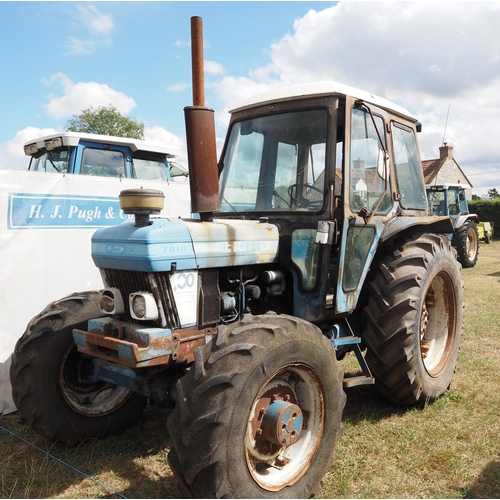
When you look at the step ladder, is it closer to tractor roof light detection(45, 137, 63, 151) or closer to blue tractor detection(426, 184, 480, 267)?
tractor roof light detection(45, 137, 63, 151)

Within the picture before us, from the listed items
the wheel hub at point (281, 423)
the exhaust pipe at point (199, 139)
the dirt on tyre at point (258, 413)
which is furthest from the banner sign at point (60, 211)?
the wheel hub at point (281, 423)

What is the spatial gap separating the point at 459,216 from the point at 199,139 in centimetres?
1359

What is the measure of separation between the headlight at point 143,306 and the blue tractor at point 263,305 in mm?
11

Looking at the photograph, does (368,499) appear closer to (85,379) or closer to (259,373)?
(259,373)

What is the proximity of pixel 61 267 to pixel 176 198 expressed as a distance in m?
2.06

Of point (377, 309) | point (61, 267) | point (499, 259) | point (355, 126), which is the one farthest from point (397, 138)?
point (499, 259)

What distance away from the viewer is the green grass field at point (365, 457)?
295 centimetres

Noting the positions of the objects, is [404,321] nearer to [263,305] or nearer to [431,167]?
[263,305]

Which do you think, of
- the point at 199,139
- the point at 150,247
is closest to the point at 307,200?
the point at 199,139

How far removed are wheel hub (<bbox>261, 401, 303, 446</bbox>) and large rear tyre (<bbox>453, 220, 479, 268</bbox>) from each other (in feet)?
41.5

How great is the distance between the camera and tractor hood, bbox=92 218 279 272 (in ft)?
9.13

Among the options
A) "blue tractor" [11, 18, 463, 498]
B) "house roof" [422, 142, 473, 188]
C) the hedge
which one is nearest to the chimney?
"house roof" [422, 142, 473, 188]

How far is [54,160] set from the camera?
7.98 meters

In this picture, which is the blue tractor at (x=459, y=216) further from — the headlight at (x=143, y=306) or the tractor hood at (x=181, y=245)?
the headlight at (x=143, y=306)
